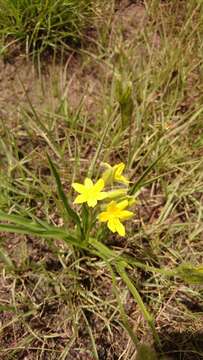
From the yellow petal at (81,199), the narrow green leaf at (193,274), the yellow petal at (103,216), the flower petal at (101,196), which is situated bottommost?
the narrow green leaf at (193,274)

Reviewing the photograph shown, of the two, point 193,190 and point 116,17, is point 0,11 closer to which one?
point 116,17

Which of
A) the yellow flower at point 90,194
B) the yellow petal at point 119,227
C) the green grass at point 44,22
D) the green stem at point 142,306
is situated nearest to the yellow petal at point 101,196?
the yellow flower at point 90,194

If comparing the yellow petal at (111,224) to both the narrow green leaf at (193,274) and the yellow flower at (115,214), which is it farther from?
the narrow green leaf at (193,274)

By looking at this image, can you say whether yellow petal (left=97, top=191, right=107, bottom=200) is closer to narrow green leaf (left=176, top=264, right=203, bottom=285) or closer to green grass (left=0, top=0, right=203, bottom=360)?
green grass (left=0, top=0, right=203, bottom=360)

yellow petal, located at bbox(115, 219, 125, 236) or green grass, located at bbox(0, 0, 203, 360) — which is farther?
green grass, located at bbox(0, 0, 203, 360)

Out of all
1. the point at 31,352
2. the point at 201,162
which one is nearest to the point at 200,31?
the point at 201,162

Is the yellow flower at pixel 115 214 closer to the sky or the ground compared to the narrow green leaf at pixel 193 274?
closer to the sky

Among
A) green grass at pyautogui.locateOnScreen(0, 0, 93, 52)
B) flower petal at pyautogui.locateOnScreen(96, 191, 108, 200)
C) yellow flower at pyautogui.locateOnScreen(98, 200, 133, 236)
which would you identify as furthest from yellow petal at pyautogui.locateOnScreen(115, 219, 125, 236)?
green grass at pyautogui.locateOnScreen(0, 0, 93, 52)

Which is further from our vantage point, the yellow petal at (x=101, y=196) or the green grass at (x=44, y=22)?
the green grass at (x=44, y=22)
